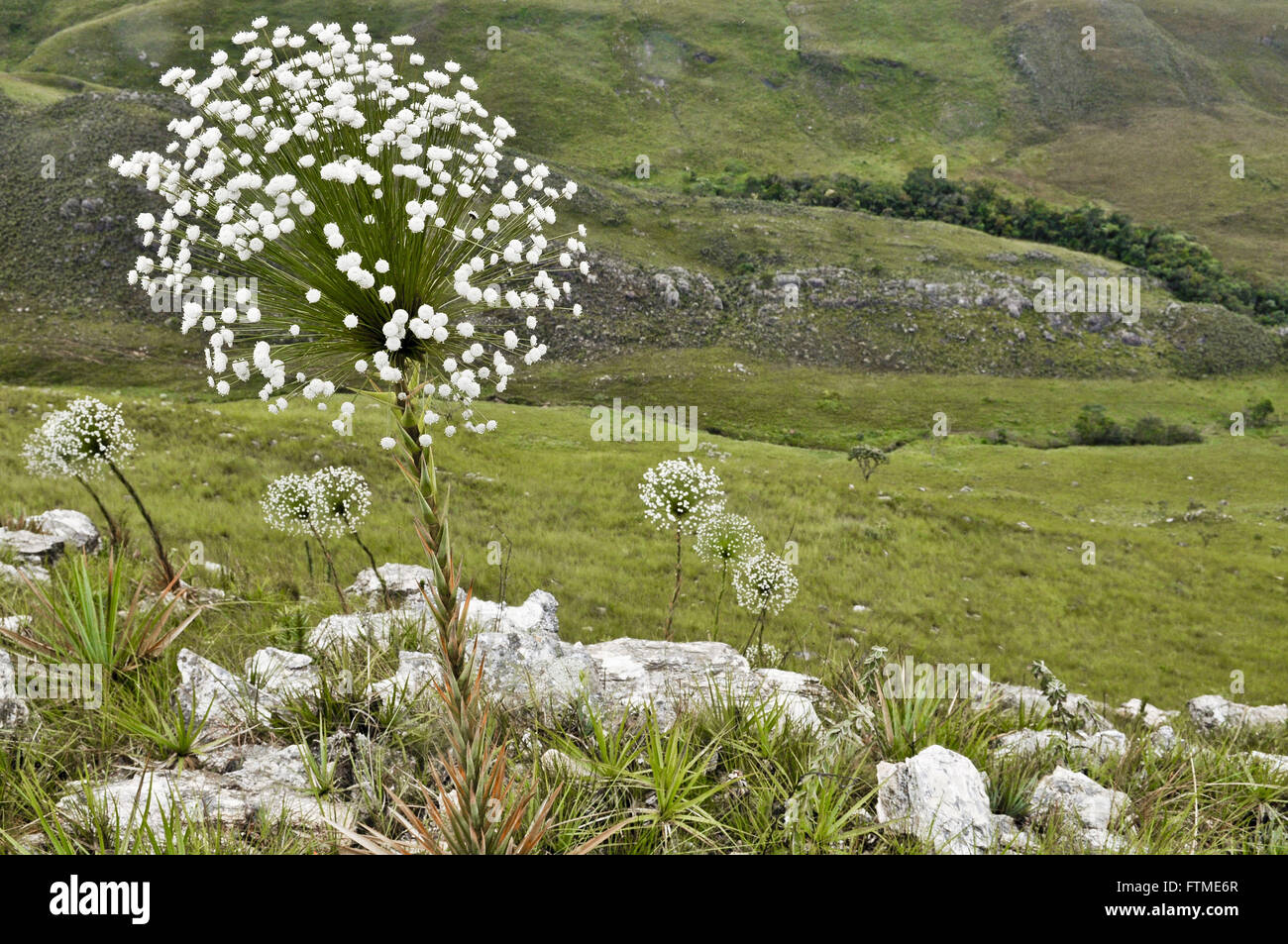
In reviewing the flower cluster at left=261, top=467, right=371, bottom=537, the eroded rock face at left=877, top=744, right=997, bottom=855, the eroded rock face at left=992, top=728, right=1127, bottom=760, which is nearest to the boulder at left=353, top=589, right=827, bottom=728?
the eroded rock face at left=877, top=744, right=997, bottom=855

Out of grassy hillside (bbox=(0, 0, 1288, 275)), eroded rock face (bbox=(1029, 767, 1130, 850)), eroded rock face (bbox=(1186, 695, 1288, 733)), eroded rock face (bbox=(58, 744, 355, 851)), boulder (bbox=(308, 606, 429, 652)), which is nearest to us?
eroded rock face (bbox=(58, 744, 355, 851))

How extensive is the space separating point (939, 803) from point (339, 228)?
14.5 ft

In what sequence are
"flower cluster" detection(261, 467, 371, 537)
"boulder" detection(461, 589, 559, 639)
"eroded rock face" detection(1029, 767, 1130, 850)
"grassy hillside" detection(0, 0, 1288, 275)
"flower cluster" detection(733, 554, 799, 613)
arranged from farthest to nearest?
"grassy hillside" detection(0, 0, 1288, 275)
"flower cluster" detection(733, 554, 799, 613)
"flower cluster" detection(261, 467, 371, 537)
"boulder" detection(461, 589, 559, 639)
"eroded rock face" detection(1029, 767, 1130, 850)

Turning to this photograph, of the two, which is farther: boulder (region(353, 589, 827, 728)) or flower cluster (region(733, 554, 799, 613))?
flower cluster (region(733, 554, 799, 613))

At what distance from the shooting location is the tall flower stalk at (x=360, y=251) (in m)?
2.70

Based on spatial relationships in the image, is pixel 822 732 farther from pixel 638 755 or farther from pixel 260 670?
pixel 260 670

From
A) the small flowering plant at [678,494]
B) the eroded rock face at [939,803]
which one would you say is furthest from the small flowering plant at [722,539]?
the eroded rock face at [939,803]

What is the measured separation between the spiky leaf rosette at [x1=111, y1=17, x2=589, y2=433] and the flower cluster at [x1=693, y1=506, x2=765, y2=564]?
241 inches

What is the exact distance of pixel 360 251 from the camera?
287 centimetres

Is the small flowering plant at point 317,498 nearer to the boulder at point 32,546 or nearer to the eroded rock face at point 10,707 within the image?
the boulder at point 32,546

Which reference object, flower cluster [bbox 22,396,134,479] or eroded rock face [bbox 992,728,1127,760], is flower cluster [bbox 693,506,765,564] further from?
flower cluster [bbox 22,396,134,479]

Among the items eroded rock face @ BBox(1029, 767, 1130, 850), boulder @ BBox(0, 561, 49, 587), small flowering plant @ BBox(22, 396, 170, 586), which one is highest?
small flowering plant @ BBox(22, 396, 170, 586)

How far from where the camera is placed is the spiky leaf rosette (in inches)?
106
